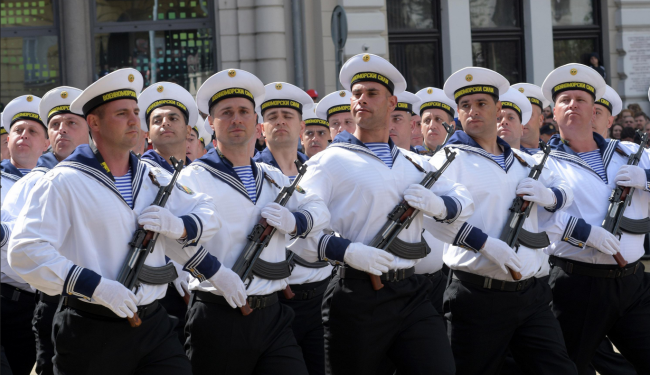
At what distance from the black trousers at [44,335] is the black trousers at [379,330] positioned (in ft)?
5.43

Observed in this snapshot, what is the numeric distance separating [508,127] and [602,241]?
63.4 inches

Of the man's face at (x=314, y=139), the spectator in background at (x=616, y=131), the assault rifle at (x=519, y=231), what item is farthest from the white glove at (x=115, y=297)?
the spectator in background at (x=616, y=131)

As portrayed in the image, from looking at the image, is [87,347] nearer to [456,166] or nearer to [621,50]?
[456,166]

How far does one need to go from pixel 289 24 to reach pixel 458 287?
789 cm

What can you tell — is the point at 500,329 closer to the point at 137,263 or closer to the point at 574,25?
the point at 137,263

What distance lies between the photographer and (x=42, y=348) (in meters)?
5.57

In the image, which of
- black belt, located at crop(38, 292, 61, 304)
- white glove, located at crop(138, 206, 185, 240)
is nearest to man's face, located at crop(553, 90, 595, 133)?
white glove, located at crop(138, 206, 185, 240)

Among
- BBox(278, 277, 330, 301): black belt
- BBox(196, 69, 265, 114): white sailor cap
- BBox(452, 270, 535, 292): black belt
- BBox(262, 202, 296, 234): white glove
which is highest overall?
BBox(196, 69, 265, 114): white sailor cap

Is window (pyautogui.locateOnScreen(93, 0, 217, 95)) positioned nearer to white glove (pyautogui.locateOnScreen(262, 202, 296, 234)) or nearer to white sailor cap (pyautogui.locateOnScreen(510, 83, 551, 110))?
white sailor cap (pyautogui.locateOnScreen(510, 83, 551, 110))

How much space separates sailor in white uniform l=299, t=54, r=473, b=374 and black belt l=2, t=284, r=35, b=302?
7.10 ft

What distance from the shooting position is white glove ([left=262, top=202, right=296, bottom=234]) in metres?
4.86

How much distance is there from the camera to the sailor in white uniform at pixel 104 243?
4.17m

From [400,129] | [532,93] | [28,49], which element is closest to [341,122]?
[400,129]

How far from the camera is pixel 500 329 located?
5.46m
